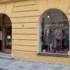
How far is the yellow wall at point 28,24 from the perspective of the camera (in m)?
17.6

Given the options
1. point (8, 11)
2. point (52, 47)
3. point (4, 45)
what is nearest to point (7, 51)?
point (4, 45)

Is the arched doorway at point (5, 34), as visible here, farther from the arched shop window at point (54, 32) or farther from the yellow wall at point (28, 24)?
the arched shop window at point (54, 32)

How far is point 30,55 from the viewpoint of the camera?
18.6 metres

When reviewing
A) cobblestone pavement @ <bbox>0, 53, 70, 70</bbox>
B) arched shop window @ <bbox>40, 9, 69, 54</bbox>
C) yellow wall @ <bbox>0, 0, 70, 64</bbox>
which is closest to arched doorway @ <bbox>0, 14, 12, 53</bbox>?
yellow wall @ <bbox>0, 0, 70, 64</bbox>

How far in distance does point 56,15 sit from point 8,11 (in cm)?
355

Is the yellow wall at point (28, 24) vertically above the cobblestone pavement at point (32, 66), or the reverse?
the yellow wall at point (28, 24)

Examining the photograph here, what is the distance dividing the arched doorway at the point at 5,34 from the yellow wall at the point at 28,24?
2.45 meters

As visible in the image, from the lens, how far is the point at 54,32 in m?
18.0

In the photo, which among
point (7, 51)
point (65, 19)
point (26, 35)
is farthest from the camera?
point (7, 51)

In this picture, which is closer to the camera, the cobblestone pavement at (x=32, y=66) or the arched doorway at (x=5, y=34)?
the cobblestone pavement at (x=32, y=66)

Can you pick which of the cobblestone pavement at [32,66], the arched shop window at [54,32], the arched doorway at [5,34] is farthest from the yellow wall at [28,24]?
the arched doorway at [5,34]

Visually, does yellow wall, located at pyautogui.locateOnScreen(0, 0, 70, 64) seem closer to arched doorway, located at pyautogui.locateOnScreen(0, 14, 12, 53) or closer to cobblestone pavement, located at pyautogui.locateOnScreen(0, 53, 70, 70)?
cobblestone pavement, located at pyautogui.locateOnScreen(0, 53, 70, 70)

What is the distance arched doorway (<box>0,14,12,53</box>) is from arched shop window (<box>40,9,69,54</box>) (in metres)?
4.34

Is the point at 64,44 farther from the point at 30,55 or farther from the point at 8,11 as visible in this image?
the point at 8,11
